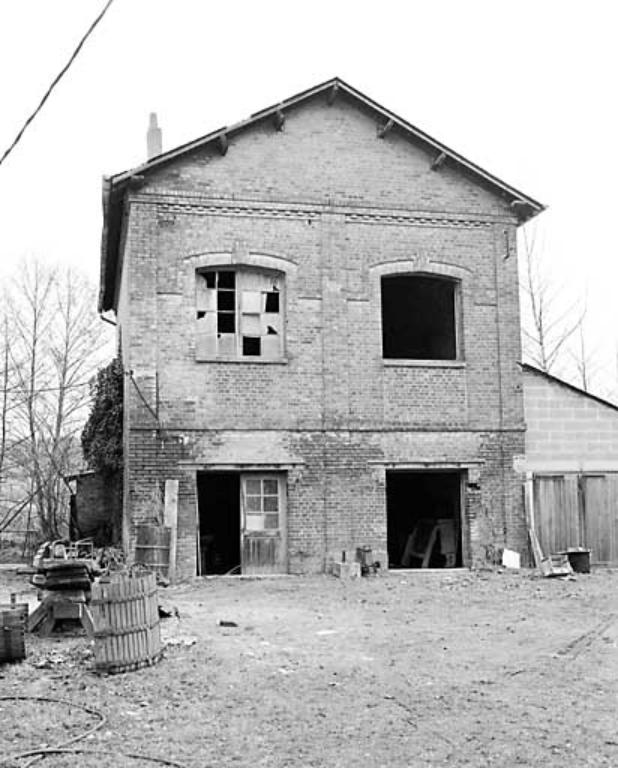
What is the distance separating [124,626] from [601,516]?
12.8 metres

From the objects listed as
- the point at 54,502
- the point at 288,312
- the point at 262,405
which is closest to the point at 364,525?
the point at 262,405

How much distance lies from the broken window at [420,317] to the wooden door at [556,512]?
128 inches

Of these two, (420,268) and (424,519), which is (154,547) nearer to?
(424,519)

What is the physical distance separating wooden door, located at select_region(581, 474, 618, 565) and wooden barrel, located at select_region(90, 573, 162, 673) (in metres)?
11.9

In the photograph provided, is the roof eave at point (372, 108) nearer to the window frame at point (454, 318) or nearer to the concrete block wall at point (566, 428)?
the window frame at point (454, 318)

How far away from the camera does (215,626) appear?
41.8 ft

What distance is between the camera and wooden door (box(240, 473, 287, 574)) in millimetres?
18297

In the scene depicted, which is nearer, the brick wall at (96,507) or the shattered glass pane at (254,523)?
the shattered glass pane at (254,523)

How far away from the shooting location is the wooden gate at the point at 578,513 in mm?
19516

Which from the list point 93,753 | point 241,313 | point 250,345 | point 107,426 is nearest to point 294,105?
point 241,313

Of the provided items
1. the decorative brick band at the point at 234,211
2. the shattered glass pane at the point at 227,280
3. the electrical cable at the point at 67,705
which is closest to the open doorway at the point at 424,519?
the shattered glass pane at the point at 227,280

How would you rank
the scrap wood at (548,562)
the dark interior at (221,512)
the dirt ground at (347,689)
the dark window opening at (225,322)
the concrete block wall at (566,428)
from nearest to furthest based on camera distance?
the dirt ground at (347,689) < the scrap wood at (548,562) < the dark window opening at (225,322) < the concrete block wall at (566,428) < the dark interior at (221,512)

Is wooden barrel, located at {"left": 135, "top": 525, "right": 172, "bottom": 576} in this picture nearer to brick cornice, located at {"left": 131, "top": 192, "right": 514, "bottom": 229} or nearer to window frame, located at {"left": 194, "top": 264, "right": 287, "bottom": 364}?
window frame, located at {"left": 194, "top": 264, "right": 287, "bottom": 364}

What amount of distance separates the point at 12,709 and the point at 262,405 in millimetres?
10566
